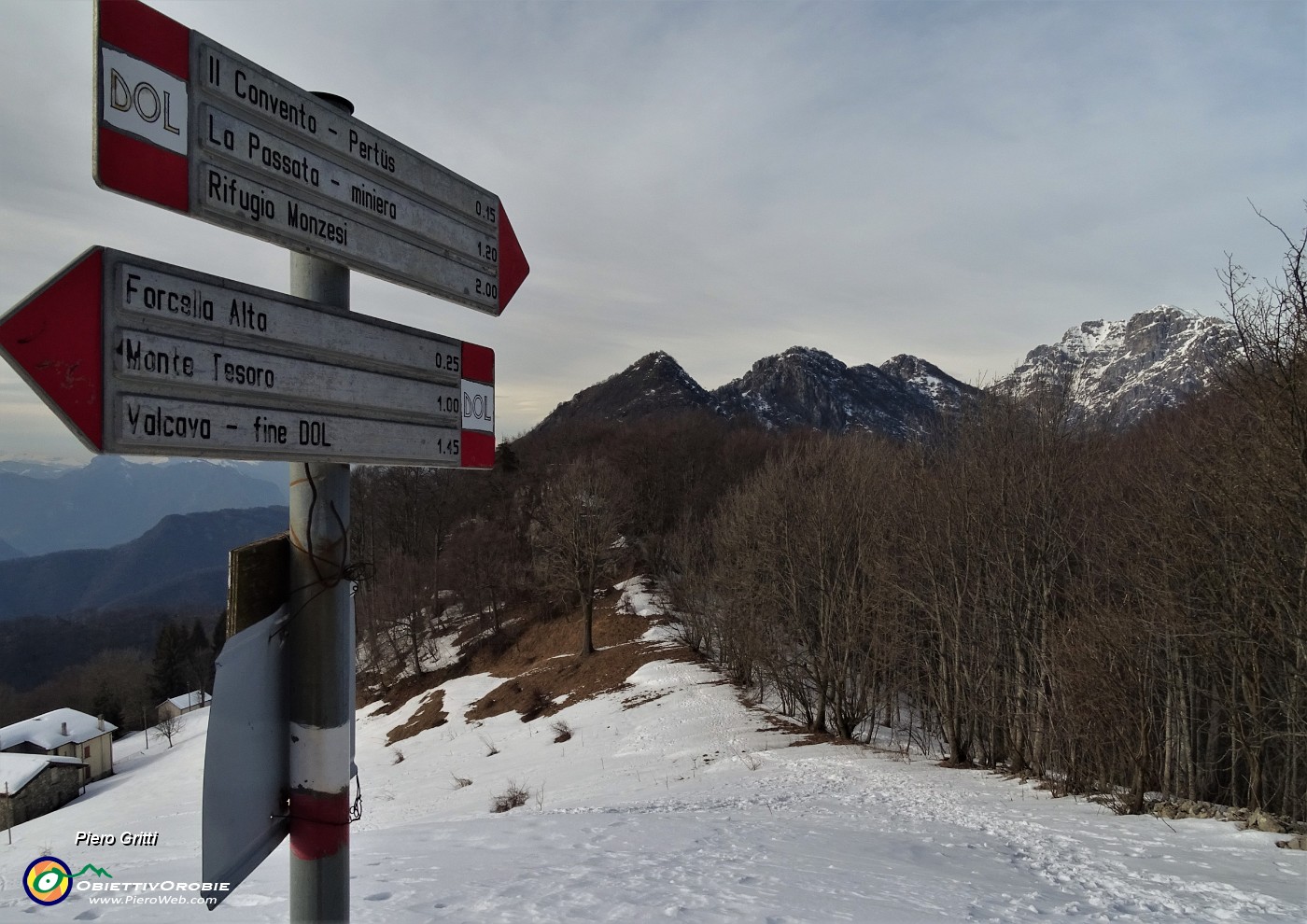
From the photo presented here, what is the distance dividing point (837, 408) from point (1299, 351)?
159 meters

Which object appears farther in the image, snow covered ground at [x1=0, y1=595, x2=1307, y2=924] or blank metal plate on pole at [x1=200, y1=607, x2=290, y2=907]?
snow covered ground at [x1=0, y1=595, x2=1307, y2=924]

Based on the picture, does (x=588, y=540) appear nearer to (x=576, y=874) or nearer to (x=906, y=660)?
(x=906, y=660)

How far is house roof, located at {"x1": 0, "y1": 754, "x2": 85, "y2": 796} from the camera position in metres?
31.3

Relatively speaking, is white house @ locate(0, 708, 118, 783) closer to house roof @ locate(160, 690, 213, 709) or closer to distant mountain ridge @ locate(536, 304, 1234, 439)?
house roof @ locate(160, 690, 213, 709)

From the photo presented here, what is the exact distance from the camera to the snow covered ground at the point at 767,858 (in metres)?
4.93

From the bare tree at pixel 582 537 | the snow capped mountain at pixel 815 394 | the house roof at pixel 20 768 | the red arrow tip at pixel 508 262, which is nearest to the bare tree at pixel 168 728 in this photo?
the house roof at pixel 20 768

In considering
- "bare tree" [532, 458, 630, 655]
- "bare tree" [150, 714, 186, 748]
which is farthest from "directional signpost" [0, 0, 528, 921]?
"bare tree" [150, 714, 186, 748]

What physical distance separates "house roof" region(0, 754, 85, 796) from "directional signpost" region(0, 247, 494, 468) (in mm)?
41412

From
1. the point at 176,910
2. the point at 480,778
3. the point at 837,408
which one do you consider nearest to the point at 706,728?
the point at 480,778

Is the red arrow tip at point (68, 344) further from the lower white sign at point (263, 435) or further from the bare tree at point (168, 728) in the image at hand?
the bare tree at point (168, 728)

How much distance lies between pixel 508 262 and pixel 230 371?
110 centimetres

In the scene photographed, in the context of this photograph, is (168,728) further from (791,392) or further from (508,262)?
(791,392)

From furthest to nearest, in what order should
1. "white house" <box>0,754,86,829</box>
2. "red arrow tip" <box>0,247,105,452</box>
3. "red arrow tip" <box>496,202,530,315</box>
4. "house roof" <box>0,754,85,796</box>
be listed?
"house roof" <box>0,754,85,796</box> < "white house" <box>0,754,86,829</box> < "red arrow tip" <box>496,202,530,315</box> < "red arrow tip" <box>0,247,105,452</box>

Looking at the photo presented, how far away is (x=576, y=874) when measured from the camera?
225 inches
